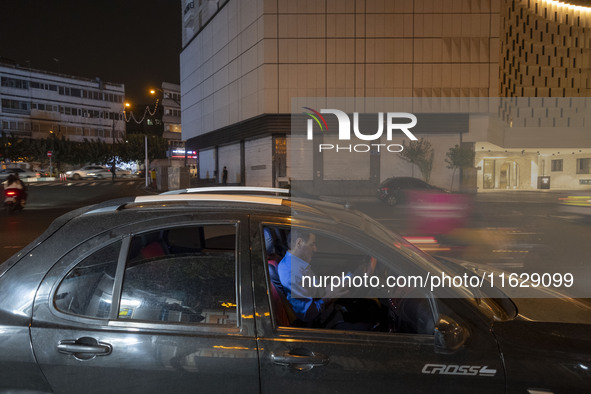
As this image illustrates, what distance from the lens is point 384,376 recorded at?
176 centimetres

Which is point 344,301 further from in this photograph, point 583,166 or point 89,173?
point 89,173

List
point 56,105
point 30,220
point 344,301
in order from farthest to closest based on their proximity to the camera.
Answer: point 56,105
point 30,220
point 344,301

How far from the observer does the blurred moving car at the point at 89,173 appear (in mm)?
47625

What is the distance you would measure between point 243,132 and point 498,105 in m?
18.4

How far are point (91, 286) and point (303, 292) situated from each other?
1.05 metres

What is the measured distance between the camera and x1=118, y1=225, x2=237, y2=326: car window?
192 cm

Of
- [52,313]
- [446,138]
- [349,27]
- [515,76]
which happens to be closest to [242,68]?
[349,27]

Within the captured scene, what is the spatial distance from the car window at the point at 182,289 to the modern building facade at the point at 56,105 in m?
70.2

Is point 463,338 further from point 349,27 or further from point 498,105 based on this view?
point 498,105

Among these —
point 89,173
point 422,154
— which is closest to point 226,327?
point 422,154

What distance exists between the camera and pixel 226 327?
1855 millimetres

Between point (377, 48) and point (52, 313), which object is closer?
point (52, 313)

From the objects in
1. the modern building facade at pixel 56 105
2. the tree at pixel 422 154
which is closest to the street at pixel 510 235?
the tree at pixel 422 154

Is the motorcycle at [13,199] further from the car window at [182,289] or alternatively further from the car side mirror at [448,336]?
the car side mirror at [448,336]
